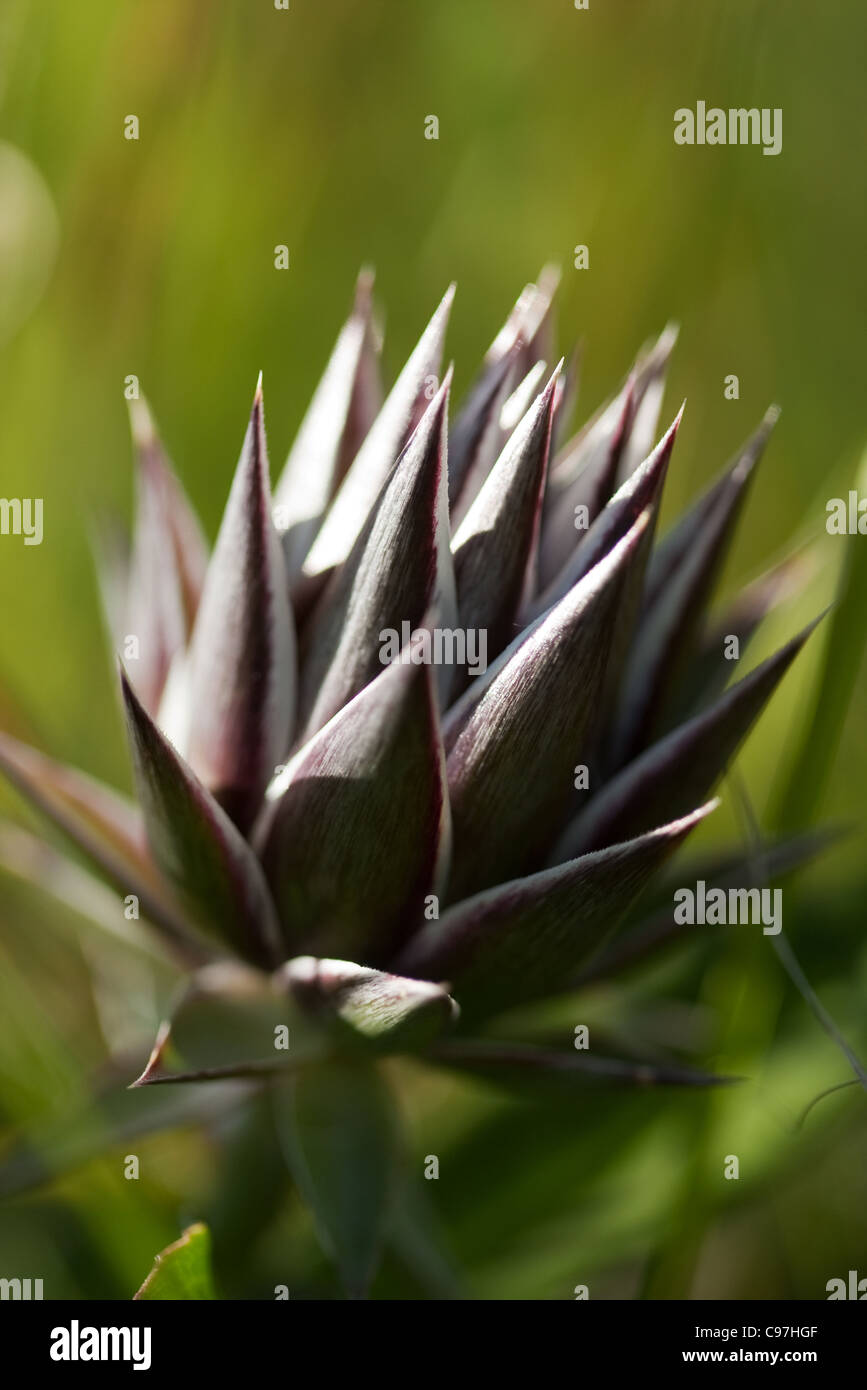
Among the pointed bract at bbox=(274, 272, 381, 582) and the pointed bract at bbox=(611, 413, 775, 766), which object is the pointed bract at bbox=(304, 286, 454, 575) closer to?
the pointed bract at bbox=(274, 272, 381, 582)

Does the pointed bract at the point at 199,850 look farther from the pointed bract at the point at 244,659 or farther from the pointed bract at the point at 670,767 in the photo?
the pointed bract at the point at 670,767

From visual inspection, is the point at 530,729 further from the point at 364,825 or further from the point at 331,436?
the point at 331,436

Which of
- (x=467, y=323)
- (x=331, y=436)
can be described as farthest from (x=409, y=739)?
(x=467, y=323)

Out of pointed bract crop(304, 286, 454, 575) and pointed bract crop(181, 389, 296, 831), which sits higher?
pointed bract crop(304, 286, 454, 575)

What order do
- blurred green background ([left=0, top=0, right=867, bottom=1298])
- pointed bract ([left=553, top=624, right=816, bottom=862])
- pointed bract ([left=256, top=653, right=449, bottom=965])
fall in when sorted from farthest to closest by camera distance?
1. blurred green background ([left=0, top=0, right=867, bottom=1298])
2. pointed bract ([left=553, top=624, right=816, bottom=862])
3. pointed bract ([left=256, top=653, right=449, bottom=965])

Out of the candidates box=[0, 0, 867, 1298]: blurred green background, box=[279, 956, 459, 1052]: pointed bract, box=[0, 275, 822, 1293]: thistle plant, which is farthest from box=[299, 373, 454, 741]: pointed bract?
box=[0, 0, 867, 1298]: blurred green background

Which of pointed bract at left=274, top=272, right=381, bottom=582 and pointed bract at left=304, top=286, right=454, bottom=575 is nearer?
pointed bract at left=304, top=286, right=454, bottom=575

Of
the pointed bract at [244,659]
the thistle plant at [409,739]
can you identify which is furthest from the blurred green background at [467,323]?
the pointed bract at [244,659]
